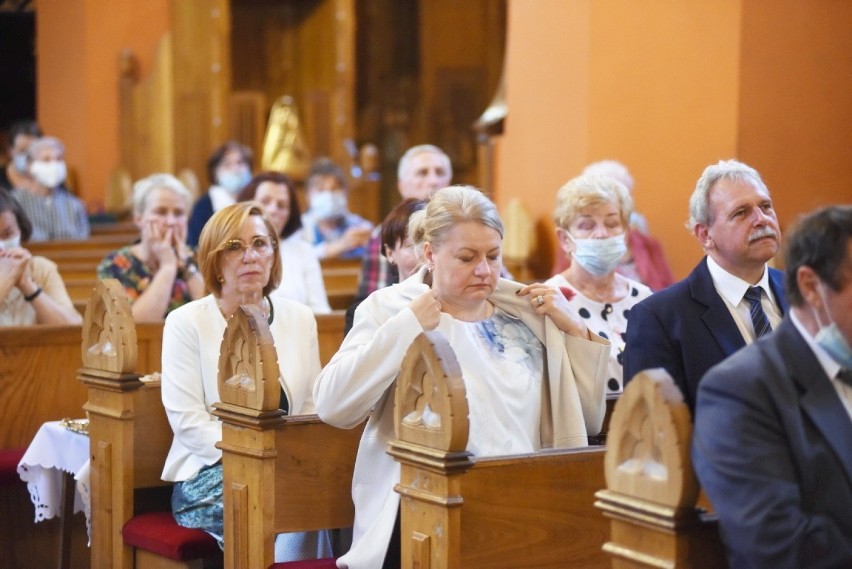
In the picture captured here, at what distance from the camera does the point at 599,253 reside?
4.13 meters

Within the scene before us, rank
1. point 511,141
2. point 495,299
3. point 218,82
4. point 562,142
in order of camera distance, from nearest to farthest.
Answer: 1. point 495,299
2. point 562,142
3. point 511,141
4. point 218,82

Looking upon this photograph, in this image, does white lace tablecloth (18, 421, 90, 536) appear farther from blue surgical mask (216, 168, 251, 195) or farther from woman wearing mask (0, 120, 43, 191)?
woman wearing mask (0, 120, 43, 191)

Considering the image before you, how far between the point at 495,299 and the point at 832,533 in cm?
136

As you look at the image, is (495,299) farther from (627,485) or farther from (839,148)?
(839,148)

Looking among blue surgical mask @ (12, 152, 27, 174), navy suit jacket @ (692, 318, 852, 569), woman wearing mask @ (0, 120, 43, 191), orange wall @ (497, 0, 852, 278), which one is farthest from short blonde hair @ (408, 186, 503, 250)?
blue surgical mask @ (12, 152, 27, 174)

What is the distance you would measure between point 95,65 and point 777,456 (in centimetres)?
1106

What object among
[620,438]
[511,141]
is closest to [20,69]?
[511,141]

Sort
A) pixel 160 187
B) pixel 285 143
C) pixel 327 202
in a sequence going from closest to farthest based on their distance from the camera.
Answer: pixel 160 187 → pixel 327 202 → pixel 285 143

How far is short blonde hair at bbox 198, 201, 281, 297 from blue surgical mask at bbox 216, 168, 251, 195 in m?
3.85

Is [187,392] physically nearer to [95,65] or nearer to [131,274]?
[131,274]

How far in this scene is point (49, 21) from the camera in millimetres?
12625

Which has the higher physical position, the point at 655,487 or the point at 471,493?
the point at 655,487

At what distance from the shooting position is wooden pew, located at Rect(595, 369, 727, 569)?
224 centimetres

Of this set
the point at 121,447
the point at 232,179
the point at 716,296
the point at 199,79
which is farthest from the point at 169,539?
the point at 199,79
